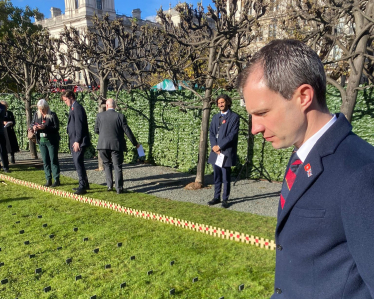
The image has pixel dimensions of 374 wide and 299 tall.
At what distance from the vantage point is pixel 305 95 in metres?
1.16

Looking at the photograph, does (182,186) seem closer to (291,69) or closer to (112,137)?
(112,137)

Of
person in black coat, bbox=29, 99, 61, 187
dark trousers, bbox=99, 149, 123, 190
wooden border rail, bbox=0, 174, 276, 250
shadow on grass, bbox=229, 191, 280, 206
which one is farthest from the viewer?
person in black coat, bbox=29, 99, 61, 187

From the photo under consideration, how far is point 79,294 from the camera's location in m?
3.47

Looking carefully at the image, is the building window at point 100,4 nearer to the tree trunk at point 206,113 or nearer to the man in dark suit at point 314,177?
the tree trunk at point 206,113

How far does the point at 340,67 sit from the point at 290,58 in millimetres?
10782

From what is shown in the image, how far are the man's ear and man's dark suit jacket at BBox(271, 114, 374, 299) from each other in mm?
131

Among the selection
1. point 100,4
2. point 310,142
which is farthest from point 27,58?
point 100,4

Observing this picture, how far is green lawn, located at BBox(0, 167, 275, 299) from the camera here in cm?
361

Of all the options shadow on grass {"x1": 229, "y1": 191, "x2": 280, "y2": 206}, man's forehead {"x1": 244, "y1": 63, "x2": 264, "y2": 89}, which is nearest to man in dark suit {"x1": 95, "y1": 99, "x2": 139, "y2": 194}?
shadow on grass {"x1": 229, "y1": 191, "x2": 280, "y2": 206}

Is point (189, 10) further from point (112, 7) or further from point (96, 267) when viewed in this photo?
point (112, 7)

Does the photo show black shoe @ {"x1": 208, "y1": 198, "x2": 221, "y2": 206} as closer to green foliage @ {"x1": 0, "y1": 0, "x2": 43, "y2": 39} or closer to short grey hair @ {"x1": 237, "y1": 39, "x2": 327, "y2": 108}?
short grey hair @ {"x1": 237, "y1": 39, "x2": 327, "y2": 108}

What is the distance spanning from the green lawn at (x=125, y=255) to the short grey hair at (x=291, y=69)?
116 inches

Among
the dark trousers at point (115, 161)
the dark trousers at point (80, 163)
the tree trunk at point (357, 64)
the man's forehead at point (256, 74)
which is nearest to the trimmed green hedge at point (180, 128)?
the tree trunk at point (357, 64)

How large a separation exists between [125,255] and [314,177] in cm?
383
